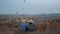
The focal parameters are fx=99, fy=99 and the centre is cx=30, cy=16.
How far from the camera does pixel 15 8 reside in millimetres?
2350

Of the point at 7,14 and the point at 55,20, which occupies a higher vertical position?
the point at 7,14

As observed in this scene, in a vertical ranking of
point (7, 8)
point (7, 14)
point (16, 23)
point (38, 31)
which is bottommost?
point (38, 31)

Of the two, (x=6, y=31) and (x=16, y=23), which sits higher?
(x=16, y=23)

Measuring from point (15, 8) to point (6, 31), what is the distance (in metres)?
0.58

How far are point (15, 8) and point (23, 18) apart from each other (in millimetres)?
305

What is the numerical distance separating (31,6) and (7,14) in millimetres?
596

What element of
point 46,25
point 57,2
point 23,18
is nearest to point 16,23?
point 23,18

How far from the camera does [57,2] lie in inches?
94.7

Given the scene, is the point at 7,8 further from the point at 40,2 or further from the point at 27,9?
the point at 40,2

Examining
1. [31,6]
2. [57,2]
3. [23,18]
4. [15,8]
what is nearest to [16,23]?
[23,18]

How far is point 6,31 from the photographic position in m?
2.30

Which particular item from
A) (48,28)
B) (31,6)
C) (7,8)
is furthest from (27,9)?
(48,28)

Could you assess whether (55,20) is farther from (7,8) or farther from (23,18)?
(7,8)

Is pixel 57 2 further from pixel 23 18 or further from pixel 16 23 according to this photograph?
pixel 16 23
